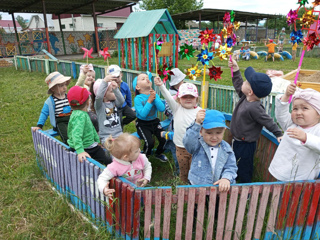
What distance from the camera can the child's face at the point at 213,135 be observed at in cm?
223

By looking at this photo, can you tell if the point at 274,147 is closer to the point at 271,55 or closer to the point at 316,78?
the point at 316,78

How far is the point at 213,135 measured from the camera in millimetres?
2232

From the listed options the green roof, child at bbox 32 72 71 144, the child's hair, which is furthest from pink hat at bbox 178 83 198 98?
the green roof

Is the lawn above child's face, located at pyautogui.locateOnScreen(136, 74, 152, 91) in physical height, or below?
below

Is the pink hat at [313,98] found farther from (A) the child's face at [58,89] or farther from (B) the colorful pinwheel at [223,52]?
(A) the child's face at [58,89]

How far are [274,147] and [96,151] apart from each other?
220 cm

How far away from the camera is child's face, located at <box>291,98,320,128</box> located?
2.15 metres

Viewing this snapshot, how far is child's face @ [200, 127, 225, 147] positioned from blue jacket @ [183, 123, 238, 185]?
54mm

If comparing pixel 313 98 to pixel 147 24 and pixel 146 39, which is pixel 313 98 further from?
pixel 147 24

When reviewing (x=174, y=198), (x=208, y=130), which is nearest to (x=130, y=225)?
(x=174, y=198)

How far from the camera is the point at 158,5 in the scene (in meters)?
36.9

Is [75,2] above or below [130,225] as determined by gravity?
above

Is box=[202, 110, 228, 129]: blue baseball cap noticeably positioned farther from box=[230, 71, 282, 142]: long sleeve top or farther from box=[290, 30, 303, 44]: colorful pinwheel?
box=[290, 30, 303, 44]: colorful pinwheel

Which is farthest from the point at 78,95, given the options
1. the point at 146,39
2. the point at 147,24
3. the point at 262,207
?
the point at 147,24
